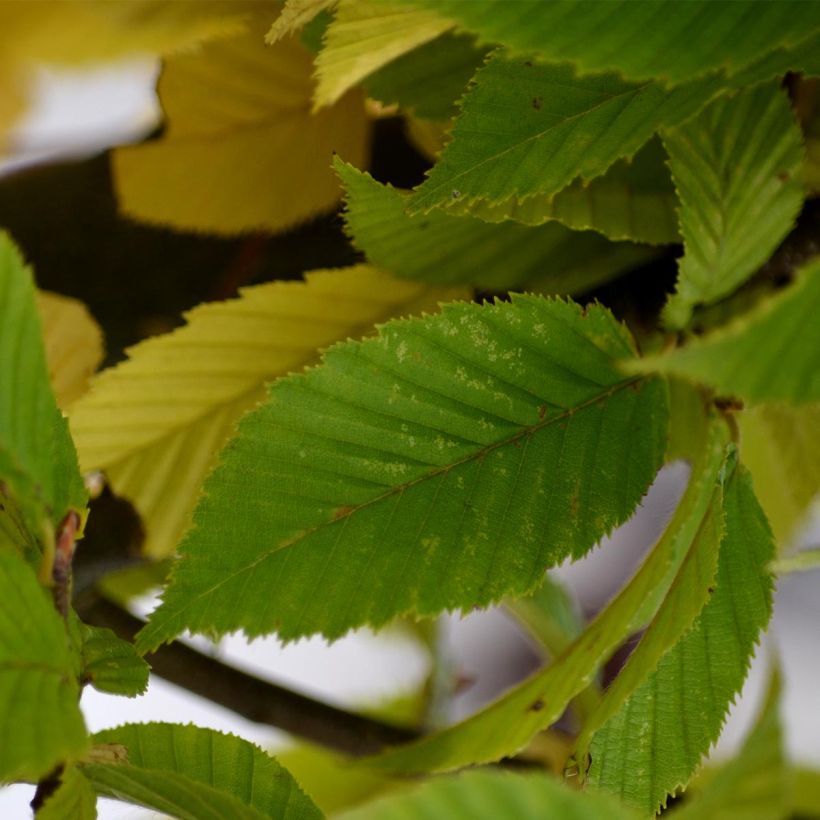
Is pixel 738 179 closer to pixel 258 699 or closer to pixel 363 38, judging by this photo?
pixel 363 38

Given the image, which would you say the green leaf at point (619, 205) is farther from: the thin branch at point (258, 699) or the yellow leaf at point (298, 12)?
the thin branch at point (258, 699)

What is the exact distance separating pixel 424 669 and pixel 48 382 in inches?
15.0

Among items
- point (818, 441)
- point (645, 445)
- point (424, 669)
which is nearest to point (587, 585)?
point (424, 669)

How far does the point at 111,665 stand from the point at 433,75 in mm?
131

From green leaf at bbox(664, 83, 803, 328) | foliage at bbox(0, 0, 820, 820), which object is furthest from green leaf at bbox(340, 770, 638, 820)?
green leaf at bbox(664, 83, 803, 328)

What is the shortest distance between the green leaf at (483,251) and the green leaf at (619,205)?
0.02 metres

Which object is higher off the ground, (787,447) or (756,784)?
(787,447)

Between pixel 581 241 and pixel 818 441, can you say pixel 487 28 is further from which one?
pixel 818 441

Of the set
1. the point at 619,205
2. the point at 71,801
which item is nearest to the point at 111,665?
the point at 71,801

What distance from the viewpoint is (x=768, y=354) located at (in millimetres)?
106

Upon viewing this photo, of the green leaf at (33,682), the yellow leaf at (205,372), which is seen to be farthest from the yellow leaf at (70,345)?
the green leaf at (33,682)

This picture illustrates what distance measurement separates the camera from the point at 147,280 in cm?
31

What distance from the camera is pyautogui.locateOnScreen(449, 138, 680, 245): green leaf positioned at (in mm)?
179

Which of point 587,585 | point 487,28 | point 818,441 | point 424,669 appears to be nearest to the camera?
point 487,28
